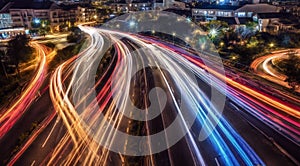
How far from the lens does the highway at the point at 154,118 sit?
43.1ft

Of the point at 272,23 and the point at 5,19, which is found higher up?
the point at 5,19

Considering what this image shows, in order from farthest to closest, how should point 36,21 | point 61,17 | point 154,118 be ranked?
point 61,17, point 36,21, point 154,118

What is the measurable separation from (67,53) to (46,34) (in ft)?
77.5

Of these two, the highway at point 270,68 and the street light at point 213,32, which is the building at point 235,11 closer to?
the street light at point 213,32

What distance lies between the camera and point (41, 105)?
20.0m

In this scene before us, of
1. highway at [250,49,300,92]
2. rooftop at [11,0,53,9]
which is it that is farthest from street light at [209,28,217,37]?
rooftop at [11,0,53,9]

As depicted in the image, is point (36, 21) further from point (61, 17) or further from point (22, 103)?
point (22, 103)

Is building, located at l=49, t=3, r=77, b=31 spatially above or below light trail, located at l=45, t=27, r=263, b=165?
above

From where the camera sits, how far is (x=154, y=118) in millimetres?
17125

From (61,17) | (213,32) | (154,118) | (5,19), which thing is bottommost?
(154,118)

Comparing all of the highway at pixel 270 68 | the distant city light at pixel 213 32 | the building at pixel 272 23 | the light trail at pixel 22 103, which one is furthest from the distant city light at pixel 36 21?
the highway at pixel 270 68

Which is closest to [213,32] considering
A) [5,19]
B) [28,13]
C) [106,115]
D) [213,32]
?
[213,32]

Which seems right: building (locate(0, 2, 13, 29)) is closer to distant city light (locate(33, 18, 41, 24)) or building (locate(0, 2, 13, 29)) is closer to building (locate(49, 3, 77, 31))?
distant city light (locate(33, 18, 41, 24))

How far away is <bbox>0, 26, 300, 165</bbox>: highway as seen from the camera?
13125mm
